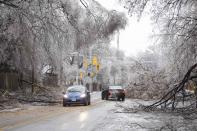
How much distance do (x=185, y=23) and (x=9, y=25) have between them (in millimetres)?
9191

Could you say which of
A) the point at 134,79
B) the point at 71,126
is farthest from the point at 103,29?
the point at 134,79

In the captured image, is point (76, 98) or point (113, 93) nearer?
point (76, 98)

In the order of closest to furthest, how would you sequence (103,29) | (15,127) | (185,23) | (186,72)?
(15,127) < (185,23) < (186,72) < (103,29)

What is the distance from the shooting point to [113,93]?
45438 millimetres

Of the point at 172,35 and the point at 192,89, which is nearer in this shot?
the point at 172,35

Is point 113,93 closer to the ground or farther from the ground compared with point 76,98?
farther from the ground

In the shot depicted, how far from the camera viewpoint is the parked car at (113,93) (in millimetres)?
44281

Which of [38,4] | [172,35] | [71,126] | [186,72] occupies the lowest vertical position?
[71,126]

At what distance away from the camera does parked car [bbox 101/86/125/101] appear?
44281 millimetres

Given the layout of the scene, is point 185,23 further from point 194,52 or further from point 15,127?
point 15,127

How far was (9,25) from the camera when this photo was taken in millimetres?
23609

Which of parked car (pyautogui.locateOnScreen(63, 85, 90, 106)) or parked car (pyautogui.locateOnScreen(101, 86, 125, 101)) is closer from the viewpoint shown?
parked car (pyautogui.locateOnScreen(63, 85, 90, 106))

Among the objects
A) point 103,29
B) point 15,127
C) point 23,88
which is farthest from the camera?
point 23,88

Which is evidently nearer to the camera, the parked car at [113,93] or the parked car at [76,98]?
the parked car at [76,98]
